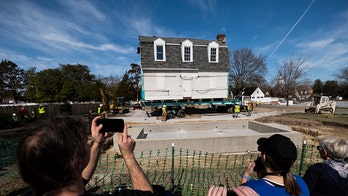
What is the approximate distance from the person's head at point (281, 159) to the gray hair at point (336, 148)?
117 centimetres

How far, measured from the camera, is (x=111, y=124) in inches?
63.7

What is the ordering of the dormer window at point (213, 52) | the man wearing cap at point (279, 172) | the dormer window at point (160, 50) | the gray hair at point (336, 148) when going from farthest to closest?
the dormer window at point (213, 52) → the dormer window at point (160, 50) → the gray hair at point (336, 148) → the man wearing cap at point (279, 172)

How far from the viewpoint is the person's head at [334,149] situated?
212 cm

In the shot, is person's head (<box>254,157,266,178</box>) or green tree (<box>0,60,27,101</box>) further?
green tree (<box>0,60,27,101</box>)

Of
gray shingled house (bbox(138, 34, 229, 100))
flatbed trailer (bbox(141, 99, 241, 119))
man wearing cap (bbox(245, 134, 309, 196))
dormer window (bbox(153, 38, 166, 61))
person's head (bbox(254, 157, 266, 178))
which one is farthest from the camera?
dormer window (bbox(153, 38, 166, 61))

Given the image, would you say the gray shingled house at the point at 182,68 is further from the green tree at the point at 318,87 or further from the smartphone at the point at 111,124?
the green tree at the point at 318,87

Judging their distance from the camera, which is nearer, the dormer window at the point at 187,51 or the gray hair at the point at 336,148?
the gray hair at the point at 336,148

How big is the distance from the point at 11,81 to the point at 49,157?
6412cm

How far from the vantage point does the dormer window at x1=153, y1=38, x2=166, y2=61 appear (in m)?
18.6

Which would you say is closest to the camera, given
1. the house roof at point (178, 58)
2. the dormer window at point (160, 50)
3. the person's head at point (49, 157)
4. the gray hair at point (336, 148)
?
the person's head at point (49, 157)

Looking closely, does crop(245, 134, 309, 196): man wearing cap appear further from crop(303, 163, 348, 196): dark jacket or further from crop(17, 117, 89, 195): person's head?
crop(17, 117, 89, 195): person's head

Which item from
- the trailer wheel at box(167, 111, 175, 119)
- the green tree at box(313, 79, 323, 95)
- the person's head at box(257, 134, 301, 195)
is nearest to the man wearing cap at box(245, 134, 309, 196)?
the person's head at box(257, 134, 301, 195)

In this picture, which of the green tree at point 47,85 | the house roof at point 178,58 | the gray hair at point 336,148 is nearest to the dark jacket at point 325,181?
the gray hair at point 336,148

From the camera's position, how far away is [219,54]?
20.8m
